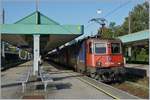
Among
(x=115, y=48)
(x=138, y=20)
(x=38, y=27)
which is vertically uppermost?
(x=138, y=20)

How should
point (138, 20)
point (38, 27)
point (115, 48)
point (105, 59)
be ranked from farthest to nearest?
point (138, 20) → point (38, 27) → point (115, 48) → point (105, 59)

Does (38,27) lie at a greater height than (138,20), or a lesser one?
lesser

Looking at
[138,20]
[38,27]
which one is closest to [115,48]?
[38,27]

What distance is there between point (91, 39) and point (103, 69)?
2110 mm

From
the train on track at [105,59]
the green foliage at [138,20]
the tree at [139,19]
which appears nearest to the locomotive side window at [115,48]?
the train on track at [105,59]

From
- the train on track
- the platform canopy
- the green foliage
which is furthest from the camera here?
the green foliage

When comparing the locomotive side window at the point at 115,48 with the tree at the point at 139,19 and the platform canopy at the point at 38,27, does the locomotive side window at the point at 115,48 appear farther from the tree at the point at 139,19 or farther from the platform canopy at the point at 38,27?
the tree at the point at 139,19

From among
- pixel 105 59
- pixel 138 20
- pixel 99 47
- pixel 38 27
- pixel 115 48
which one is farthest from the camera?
pixel 138 20

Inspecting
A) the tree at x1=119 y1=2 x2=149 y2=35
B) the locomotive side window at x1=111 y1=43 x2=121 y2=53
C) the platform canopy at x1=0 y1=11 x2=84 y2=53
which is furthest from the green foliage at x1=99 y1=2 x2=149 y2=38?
the locomotive side window at x1=111 y1=43 x2=121 y2=53

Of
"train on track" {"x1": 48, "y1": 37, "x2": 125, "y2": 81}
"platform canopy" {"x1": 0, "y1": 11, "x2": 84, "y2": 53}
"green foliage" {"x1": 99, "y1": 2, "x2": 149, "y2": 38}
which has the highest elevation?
"green foliage" {"x1": 99, "y1": 2, "x2": 149, "y2": 38}

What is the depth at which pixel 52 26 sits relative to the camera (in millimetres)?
29406

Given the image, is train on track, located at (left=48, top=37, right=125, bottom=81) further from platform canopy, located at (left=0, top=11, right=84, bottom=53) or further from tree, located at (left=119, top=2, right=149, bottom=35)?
tree, located at (left=119, top=2, right=149, bottom=35)

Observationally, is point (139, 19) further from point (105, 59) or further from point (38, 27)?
point (105, 59)

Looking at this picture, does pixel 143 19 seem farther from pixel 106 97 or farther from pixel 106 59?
pixel 106 97
